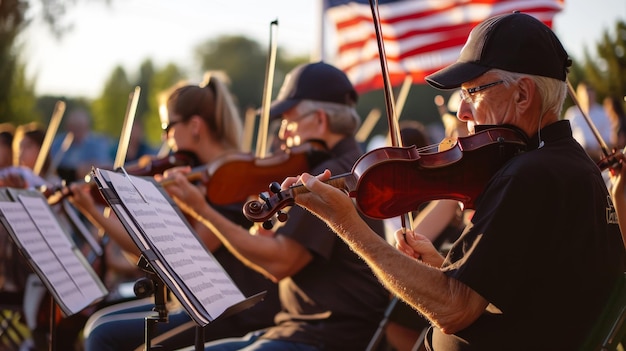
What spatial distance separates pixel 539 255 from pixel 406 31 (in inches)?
178

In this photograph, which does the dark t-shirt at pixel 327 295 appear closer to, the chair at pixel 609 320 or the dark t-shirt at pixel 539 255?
the dark t-shirt at pixel 539 255

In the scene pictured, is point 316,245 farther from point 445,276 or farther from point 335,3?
point 335,3

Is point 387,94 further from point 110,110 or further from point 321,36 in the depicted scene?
point 110,110

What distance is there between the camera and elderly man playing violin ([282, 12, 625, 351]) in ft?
7.00

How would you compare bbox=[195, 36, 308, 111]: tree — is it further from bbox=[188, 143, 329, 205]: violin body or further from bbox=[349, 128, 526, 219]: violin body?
bbox=[349, 128, 526, 219]: violin body

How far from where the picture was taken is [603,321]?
2191 mm

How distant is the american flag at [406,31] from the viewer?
19.9ft

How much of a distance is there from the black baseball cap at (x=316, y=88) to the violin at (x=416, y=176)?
1.58m

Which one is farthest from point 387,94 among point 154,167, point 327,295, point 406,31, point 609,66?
point 609,66

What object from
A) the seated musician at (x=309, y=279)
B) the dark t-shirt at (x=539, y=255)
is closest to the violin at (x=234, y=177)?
the seated musician at (x=309, y=279)

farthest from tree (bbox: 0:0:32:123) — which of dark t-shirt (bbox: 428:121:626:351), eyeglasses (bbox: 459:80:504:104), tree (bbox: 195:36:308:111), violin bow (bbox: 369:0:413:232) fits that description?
tree (bbox: 195:36:308:111)

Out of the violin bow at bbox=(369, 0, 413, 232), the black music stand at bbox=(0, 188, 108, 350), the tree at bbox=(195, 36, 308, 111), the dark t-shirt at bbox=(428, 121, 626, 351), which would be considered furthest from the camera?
the tree at bbox=(195, 36, 308, 111)

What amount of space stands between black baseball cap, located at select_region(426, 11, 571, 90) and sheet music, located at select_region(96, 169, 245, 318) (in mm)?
908

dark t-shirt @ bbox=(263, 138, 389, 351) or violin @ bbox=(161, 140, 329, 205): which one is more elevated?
violin @ bbox=(161, 140, 329, 205)
